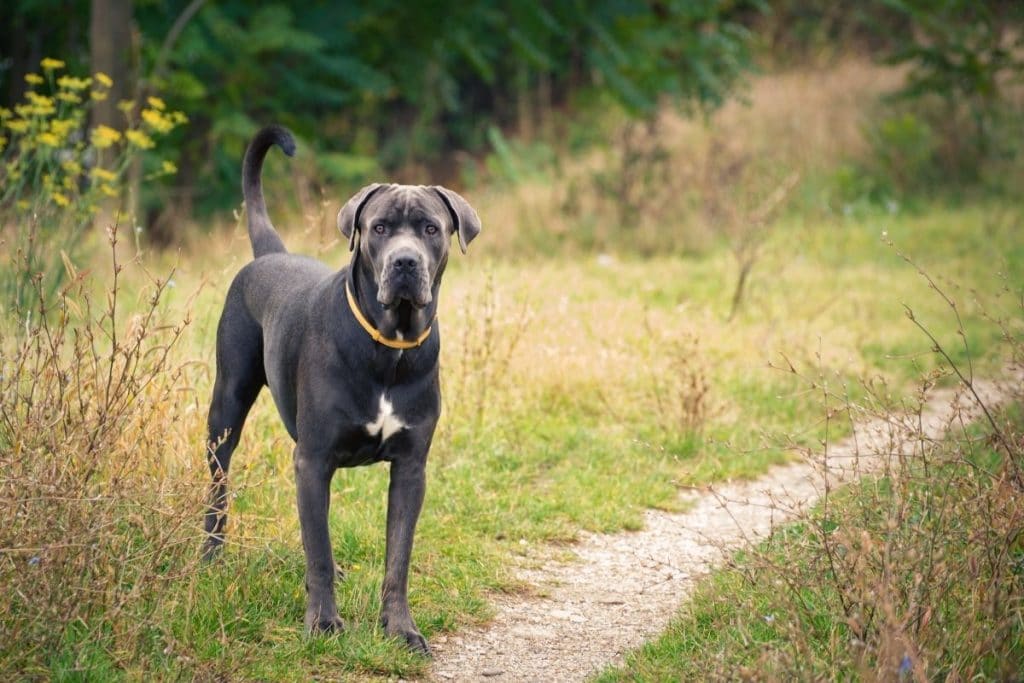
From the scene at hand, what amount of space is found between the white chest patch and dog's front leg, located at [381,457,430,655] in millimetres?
157

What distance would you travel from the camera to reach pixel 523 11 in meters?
13.9

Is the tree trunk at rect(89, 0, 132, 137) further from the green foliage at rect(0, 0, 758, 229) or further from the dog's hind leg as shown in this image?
the dog's hind leg

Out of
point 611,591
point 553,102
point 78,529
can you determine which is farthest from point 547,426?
point 553,102

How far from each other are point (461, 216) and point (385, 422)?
867 millimetres

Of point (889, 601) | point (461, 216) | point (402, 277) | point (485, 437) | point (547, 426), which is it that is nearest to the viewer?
point (889, 601)

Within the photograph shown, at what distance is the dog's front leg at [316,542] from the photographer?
13.8 ft

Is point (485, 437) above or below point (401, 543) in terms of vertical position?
below

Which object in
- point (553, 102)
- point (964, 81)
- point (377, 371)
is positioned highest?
point (964, 81)

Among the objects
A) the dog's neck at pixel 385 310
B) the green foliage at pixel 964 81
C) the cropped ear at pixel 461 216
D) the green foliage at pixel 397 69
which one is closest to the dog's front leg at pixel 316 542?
the dog's neck at pixel 385 310

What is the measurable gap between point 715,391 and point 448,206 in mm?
3543

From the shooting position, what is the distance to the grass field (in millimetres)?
3795

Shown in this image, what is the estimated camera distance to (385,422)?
421 centimetres

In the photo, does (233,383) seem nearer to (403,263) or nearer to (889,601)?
(403,263)

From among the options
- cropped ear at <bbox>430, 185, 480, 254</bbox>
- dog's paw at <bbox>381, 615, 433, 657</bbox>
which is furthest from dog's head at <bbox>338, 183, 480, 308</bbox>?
dog's paw at <bbox>381, 615, 433, 657</bbox>
